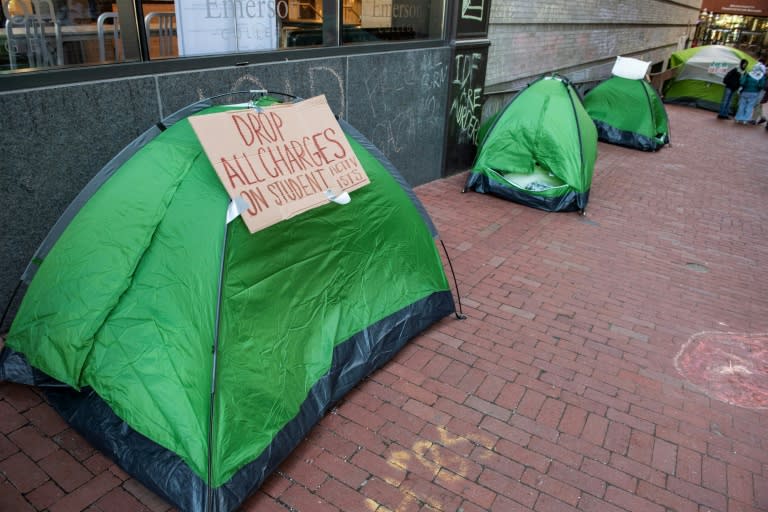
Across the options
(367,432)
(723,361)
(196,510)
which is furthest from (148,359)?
(723,361)

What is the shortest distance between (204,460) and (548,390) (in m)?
2.32

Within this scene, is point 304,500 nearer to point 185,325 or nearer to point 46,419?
point 185,325

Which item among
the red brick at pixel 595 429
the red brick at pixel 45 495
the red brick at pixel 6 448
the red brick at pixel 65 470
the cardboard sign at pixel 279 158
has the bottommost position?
the red brick at pixel 595 429

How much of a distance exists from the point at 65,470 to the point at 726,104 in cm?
1834

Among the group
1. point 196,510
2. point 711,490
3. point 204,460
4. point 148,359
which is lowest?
point 711,490

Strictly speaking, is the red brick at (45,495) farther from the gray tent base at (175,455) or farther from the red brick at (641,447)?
the red brick at (641,447)

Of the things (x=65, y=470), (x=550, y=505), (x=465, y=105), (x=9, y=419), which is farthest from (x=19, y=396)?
(x=465, y=105)

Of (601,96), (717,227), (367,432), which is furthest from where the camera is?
(601,96)

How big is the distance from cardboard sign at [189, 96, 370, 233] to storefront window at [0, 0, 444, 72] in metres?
1.37

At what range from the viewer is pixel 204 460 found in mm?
2576

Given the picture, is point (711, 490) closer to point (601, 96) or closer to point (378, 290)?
point (378, 290)

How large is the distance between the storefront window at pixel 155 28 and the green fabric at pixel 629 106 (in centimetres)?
707

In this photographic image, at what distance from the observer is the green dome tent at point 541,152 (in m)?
7.01

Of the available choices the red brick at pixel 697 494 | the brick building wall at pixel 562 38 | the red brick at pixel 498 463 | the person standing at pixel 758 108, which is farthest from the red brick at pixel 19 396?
the person standing at pixel 758 108
